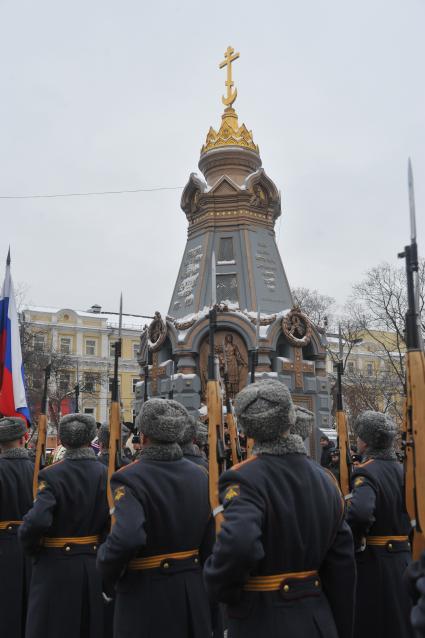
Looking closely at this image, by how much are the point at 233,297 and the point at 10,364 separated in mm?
11744

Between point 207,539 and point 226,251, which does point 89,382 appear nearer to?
point 226,251

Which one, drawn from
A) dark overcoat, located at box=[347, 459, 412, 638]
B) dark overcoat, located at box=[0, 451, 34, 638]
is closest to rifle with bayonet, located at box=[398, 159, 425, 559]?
dark overcoat, located at box=[347, 459, 412, 638]

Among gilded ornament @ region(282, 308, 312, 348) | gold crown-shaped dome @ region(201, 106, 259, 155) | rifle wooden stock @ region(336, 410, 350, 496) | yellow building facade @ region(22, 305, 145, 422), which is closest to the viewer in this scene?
rifle wooden stock @ region(336, 410, 350, 496)

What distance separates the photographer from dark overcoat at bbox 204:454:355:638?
2936mm

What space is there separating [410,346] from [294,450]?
2.51 feet

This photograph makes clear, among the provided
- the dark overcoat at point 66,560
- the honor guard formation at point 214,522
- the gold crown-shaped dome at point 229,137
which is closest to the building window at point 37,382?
the gold crown-shaped dome at point 229,137

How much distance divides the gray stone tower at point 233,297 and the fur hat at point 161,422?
42.0ft

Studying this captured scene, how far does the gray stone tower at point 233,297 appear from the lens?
59.2 ft

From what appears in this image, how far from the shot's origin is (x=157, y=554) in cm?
392

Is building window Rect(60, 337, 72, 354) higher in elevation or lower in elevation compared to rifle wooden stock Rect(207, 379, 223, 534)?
higher

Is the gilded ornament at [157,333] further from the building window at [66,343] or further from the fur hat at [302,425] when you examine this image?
the building window at [66,343]

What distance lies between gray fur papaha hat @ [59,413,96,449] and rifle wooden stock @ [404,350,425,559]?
2.59m

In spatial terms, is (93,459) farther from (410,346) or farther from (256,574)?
(410,346)

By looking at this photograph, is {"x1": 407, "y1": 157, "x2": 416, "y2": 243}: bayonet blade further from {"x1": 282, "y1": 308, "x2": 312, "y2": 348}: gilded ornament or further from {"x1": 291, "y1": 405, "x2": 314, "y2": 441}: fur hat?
{"x1": 282, "y1": 308, "x2": 312, "y2": 348}: gilded ornament
